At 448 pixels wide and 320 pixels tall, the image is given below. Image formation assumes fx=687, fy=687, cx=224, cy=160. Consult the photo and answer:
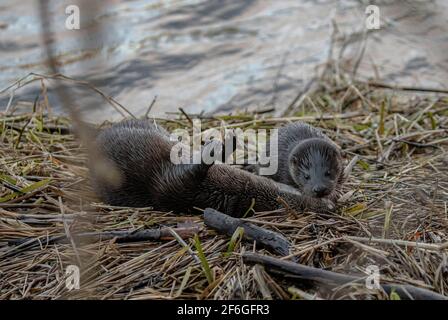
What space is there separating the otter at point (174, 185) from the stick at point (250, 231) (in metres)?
0.49

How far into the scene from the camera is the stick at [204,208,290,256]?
3.84m

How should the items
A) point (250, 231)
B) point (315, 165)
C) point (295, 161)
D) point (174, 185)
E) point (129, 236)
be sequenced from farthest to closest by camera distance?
point (295, 161) → point (315, 165) → point (174, 185) → point (129, 236) → point (250, 231)

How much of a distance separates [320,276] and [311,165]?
1688 mm

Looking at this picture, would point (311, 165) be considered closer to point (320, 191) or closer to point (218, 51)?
point (320, 191)

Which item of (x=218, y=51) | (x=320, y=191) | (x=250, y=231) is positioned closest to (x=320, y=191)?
(x=320, y=191)

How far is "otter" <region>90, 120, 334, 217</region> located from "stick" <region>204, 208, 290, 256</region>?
49 cm

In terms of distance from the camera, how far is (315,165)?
196 inches

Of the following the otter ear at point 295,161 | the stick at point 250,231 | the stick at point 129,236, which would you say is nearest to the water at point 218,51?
the otter ear at point 295,161

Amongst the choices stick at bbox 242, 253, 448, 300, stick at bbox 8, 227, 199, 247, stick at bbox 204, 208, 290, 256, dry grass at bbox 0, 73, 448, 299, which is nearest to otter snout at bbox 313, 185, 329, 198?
dry grass at bbox 0, 73, 448, 299

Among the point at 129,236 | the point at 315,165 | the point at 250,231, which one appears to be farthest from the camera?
the point at 315,165

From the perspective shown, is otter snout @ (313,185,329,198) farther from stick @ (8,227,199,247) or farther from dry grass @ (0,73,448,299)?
stick @ (8,227,199,247)

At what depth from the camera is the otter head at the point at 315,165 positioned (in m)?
4.83
